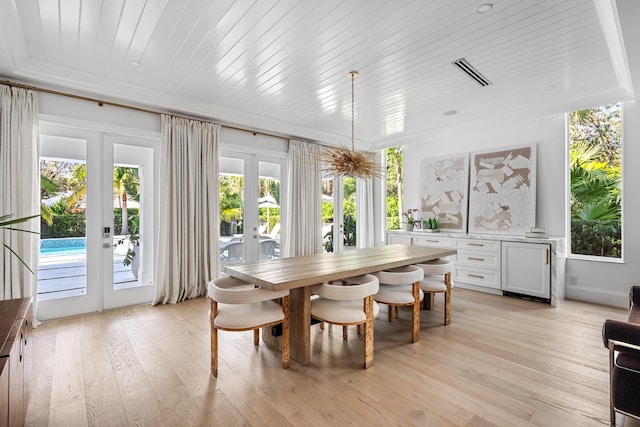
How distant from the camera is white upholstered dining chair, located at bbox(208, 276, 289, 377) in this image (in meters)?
2.21

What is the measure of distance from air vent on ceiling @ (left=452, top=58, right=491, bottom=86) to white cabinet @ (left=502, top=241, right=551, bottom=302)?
7.48 ft

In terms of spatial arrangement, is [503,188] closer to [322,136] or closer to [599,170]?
[599,170]

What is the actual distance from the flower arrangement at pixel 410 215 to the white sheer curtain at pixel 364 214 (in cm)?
86

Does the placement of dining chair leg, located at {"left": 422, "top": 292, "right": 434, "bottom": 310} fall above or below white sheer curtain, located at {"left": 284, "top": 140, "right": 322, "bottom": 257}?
below

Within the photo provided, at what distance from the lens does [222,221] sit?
15.5 ft

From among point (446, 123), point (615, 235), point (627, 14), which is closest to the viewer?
point (627, 14)

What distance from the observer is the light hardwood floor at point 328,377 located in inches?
73.5

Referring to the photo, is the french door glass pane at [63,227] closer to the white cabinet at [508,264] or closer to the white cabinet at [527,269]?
the white cabinet at [508,264]

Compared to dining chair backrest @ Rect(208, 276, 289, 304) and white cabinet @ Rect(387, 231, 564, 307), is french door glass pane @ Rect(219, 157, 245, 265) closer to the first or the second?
dining chair backrest @ Rect(208, 276, 289, 304)

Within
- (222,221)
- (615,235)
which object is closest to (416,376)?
(222,221)

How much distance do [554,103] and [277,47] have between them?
3799 mm

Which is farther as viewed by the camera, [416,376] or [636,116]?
[636,116]

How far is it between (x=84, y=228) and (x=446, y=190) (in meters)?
5.45

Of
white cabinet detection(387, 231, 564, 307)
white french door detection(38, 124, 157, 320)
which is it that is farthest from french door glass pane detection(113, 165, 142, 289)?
white cabinet detection(387, 231, 564, 307)
